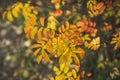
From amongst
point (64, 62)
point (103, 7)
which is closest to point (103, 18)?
point (103, 7)

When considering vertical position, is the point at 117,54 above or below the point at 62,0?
below

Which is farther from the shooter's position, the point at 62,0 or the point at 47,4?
the point at 47,4

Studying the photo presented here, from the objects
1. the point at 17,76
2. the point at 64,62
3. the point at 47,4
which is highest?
the point at 47,4

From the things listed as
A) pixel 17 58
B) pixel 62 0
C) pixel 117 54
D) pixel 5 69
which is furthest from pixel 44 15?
pixel 117 54

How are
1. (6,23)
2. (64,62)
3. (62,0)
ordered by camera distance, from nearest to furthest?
(64,62)
(62,0)
(6,23)

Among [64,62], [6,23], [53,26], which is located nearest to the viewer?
[64,62]

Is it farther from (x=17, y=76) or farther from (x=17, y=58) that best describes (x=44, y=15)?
Answer: (x=17, y=76)

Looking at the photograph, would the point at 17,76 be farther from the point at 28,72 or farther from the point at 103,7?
the point at 103,7

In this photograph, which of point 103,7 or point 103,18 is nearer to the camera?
point 103,7

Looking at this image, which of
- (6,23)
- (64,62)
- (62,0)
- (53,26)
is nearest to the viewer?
(64,62)
